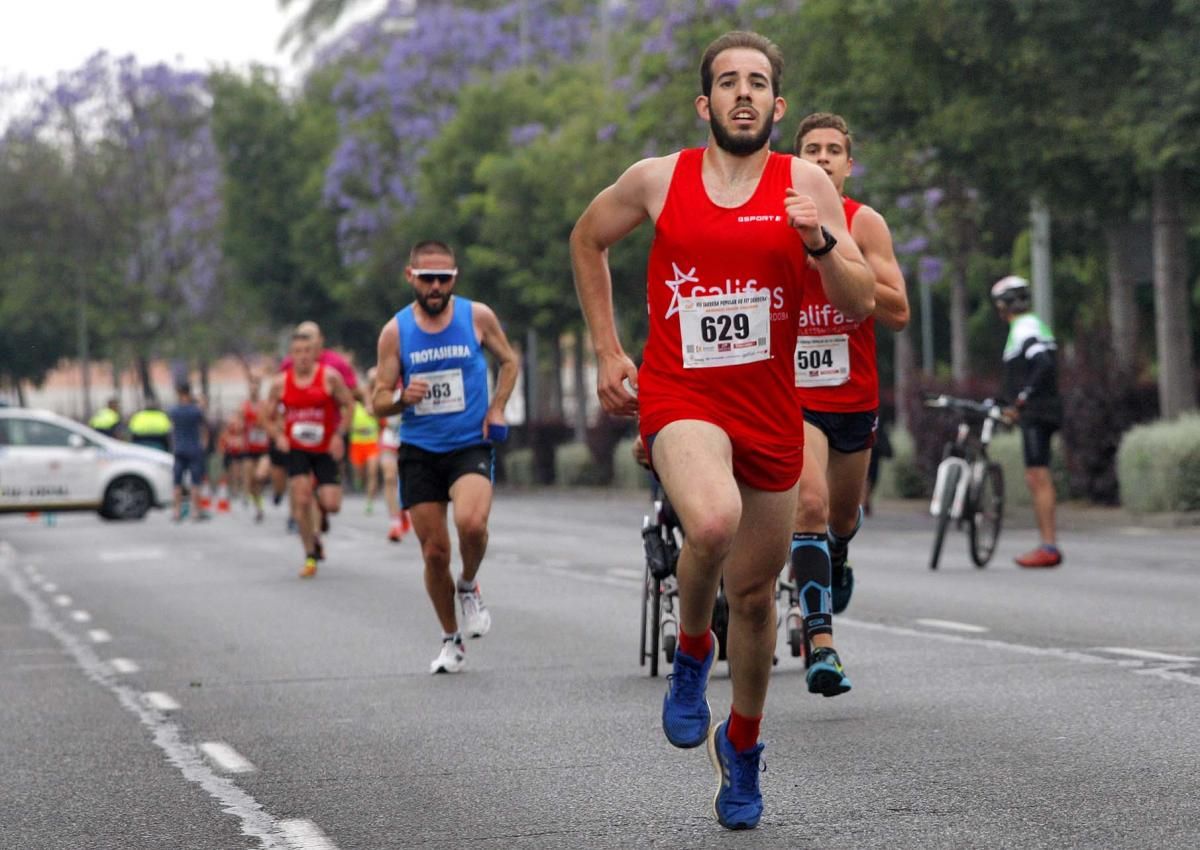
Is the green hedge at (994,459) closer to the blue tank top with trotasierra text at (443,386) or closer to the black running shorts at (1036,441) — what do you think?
the black running shorts at (1036,441)

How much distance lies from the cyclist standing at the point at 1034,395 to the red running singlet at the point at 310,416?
5323mm

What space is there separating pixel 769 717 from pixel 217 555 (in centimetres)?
1551

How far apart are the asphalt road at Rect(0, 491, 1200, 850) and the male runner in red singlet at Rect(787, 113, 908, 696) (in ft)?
2.41

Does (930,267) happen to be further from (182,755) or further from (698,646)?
(698,646)

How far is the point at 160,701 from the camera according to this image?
10.3 meters

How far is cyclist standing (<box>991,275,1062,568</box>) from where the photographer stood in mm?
16312

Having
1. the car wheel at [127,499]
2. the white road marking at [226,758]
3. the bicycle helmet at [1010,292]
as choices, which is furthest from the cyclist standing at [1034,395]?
the car wheel at [127,499]

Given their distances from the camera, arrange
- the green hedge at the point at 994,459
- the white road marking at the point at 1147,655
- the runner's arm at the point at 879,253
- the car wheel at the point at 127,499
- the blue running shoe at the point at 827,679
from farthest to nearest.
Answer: the car wheel at the point at 127,499 < the green hedge at the point at 994,459 < the white road marking at the point at 1147,655 < the runner's arm at the point at 879,253 < the blue running shoe at the point at 827,679

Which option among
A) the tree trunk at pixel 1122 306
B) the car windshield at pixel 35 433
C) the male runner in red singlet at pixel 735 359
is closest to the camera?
the male runner in red singlet at pixel 735 359

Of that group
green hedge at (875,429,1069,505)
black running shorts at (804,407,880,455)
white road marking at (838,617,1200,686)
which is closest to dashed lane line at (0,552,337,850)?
black running shorts at (804,407,880,455)

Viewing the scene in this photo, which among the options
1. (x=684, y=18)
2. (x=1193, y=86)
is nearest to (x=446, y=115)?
(x=684, y=18)

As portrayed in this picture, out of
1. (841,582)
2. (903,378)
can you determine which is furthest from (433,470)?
(903,378)

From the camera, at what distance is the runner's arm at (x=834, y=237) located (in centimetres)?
607

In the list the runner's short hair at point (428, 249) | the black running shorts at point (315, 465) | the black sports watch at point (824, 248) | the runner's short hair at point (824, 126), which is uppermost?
the runner's short hair at point (824, 126)
